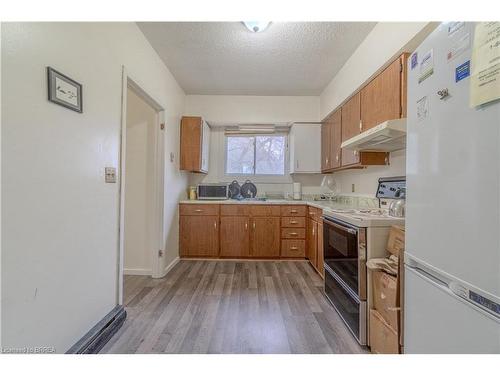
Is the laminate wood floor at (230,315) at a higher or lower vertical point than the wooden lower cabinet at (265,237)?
lower

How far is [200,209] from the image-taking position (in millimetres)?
3203

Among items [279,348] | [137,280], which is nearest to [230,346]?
[279,348]

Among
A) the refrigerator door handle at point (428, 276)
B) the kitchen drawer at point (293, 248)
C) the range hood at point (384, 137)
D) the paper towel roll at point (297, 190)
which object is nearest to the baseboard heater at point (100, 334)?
the refrigerator door handle at point (428, 276)

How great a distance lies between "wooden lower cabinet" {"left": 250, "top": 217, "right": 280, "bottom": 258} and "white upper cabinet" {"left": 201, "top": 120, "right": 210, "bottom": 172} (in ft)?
3.75

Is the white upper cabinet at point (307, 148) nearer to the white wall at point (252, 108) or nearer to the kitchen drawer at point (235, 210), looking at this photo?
the white wall at point (252, 108)

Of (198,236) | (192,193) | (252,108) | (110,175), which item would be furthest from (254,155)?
(110,175)

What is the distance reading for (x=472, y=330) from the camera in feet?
2.15

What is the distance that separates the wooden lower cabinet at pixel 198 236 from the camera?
318cm

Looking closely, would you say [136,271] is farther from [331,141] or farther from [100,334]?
[331,141]

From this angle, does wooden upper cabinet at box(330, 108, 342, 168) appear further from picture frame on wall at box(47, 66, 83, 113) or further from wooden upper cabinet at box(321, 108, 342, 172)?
picture frame on wall at box(47, 66, 83, 113)

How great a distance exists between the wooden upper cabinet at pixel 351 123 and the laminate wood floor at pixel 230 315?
4.69 feet

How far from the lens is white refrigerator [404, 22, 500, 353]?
60cm
